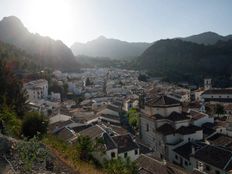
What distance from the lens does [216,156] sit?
2412 cm

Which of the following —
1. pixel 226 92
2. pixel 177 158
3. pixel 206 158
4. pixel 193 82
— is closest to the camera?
pixel 206 158

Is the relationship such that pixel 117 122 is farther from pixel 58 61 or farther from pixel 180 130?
pixel 58 61

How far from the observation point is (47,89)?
66688 mm

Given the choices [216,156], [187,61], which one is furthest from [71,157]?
[187,61]

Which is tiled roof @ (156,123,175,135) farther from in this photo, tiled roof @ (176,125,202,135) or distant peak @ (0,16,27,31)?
distant peak @ (0,16,27,31)

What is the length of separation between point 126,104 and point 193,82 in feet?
177

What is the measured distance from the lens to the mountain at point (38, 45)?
109412 millimetres

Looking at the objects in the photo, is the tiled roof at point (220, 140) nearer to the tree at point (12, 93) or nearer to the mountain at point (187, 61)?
the tree at point (12, 93)

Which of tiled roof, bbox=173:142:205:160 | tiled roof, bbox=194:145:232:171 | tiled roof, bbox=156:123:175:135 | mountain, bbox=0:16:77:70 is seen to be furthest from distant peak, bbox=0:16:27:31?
tiled roof, bbox=194:145:232:171

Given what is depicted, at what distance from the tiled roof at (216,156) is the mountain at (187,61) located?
81282mm

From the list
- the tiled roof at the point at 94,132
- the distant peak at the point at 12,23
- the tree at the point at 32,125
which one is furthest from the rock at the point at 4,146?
the distant peak at the point at 12,23

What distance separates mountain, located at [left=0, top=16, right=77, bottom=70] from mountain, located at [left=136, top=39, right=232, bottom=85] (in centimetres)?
3337

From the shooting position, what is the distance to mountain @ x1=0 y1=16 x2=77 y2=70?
359ft

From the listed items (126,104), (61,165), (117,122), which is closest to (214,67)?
(126,104)
